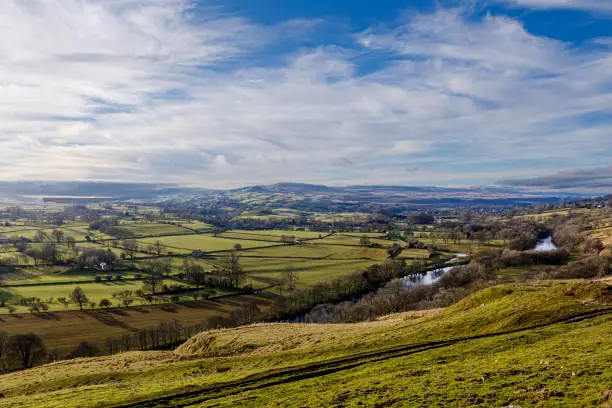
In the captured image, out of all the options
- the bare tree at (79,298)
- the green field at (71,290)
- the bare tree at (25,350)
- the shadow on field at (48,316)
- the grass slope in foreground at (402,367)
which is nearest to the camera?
the grass slope in foreground at (402,367)

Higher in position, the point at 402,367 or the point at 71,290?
the point at 402,367

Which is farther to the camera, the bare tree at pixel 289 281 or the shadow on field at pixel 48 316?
the bare tree at pixel 289 281

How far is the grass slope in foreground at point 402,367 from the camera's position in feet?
64.2

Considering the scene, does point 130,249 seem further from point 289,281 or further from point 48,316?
point 289,281

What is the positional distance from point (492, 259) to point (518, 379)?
13348 cm

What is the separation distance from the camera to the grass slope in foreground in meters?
19.6

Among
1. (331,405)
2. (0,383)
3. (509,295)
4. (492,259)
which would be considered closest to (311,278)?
(492,259)

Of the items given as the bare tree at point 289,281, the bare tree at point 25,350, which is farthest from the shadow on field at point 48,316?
the bare tree at point 289,281

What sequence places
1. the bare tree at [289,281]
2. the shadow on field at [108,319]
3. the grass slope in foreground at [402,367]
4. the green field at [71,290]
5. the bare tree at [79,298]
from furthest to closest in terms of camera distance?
1. the bare tree at [289,281]
2. the green field at [71,290]
3. the bare tree at [79,298]
4. the shadow on field at [108,319]
5. the grass slope in foreground at [402,367]

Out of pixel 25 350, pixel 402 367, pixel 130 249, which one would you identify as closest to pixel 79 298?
pixel 25 350

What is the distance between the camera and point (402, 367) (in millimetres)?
26312

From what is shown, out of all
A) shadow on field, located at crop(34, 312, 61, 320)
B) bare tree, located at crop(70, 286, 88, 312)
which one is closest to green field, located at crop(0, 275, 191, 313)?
bare tree, located at crop(70, 286, 88, 312)

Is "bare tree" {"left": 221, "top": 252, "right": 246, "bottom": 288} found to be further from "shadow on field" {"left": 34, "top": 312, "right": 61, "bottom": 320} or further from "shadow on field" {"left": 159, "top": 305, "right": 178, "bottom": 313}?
"shadow on field" {"left": 34, "top": 312, "right": 61, "bottom": 320}

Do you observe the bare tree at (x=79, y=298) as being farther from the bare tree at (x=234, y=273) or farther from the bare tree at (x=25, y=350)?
the bare tree at (x=234, y=273)
